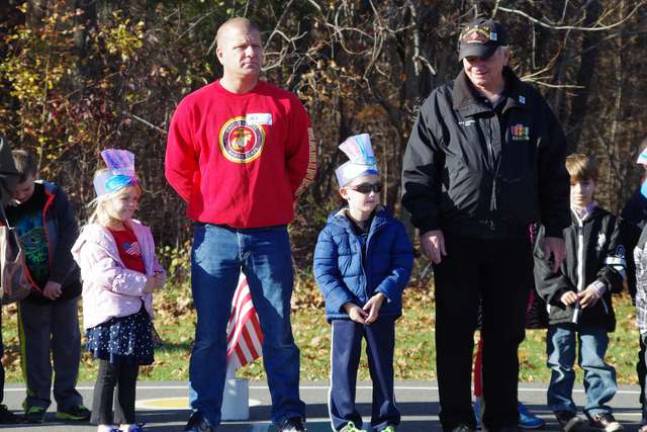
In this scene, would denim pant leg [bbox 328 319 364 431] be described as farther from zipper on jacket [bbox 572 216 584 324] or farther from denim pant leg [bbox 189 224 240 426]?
zipper on jacket [bbox 572 216 584 324]

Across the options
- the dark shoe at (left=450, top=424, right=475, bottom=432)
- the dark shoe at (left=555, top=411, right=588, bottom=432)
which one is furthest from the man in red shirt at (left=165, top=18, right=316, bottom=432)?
the dark shoe at (left=555, top=411, right=588, bottom=432)

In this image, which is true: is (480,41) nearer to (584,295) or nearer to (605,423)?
(584,295)

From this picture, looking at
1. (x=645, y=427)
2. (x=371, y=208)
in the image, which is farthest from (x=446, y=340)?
(x=645, y=427)

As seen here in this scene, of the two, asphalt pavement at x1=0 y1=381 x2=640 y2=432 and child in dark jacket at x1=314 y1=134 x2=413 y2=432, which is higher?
child in dark jacket at x1=314 y1=134 x2=413 y2=432

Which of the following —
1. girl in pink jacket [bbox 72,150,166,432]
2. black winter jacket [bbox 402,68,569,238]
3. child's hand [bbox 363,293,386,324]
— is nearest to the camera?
black winter jacket [bbox 402,68,569,238]

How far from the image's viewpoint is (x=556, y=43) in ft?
62.8

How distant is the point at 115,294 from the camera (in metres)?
7.78

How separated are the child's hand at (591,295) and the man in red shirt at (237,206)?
2.07 m

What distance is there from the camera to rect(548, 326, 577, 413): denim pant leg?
339 inches

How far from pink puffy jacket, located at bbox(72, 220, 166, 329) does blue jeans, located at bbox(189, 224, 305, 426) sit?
44 cm

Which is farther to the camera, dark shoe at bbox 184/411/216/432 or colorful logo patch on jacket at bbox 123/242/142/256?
colorful logo patch on jacket at bbox 123/242/142/256

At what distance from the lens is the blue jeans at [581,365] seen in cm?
848

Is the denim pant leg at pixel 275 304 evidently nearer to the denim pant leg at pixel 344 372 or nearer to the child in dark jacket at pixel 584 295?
the denim pant leg at pixel 344 372

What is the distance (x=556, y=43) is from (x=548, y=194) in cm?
1196
